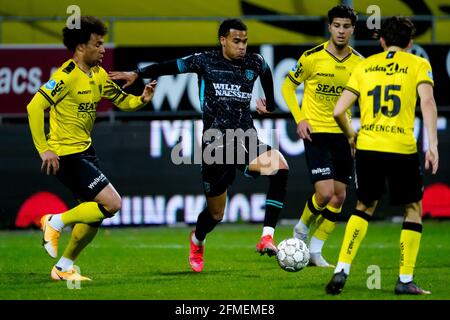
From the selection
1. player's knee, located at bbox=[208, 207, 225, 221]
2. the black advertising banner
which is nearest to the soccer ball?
player's knee, located at bbox=[208, 207, 225, 221]

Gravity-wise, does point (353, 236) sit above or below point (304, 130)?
below

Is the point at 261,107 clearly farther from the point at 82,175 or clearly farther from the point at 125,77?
the point at 82,175

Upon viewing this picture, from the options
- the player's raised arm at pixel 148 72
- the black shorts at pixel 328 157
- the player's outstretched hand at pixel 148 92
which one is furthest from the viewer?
the black shorts at pixel 328 157

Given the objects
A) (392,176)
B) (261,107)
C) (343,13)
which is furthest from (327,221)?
(392,176)

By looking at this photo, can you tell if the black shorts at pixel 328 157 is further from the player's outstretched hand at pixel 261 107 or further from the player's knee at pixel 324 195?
the player's outstretched hand at pixel 261 107

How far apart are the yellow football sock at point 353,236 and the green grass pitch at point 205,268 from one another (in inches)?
12.3

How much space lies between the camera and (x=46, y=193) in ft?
51.1

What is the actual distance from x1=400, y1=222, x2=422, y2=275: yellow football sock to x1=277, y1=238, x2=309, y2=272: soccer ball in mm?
1497

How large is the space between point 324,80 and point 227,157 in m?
1.39

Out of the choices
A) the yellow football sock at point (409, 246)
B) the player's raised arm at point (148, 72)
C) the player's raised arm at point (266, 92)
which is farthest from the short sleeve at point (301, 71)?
the yellow football sock at point (409, 246)

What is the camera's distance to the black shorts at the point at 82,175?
383 inches

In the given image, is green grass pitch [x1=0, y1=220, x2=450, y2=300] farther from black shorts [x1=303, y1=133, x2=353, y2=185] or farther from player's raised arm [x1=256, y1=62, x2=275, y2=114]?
player's raised arm [x1=256, y1=62, x2=275, y2=114]

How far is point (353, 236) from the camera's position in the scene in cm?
846
